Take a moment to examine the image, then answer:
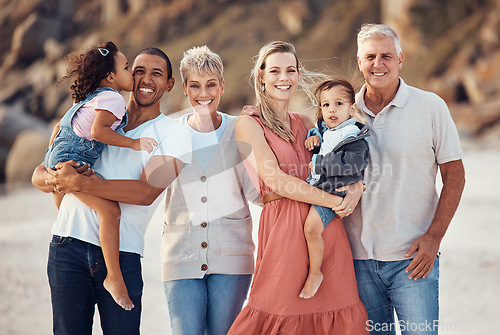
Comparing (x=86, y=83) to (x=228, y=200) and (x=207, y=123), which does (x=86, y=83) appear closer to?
(x=207, y=123)

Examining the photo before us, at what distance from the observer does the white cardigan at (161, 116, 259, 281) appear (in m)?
3.22

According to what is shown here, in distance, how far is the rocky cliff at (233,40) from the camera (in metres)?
22.1

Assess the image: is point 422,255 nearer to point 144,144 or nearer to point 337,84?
point 337,84

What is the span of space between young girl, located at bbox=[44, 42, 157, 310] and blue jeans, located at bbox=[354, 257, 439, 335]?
138 centimetres

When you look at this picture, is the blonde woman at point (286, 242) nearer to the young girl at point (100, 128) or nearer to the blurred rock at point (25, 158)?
the young girl at point (100, 128)

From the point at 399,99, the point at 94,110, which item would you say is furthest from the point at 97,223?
A: the point at 399,99

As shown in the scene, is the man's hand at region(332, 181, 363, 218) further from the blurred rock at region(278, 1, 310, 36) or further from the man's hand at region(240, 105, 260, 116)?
the blurred rock at region(278, 1, 310, 36)

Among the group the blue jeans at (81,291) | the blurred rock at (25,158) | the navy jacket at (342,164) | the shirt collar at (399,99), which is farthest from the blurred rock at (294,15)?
the blue jeans at (81,291)

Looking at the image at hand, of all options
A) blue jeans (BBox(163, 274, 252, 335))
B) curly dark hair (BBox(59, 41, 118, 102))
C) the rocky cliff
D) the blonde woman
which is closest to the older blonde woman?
blue jeans (BBox(163, 274, 252, 335))

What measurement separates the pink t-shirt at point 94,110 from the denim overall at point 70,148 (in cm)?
3

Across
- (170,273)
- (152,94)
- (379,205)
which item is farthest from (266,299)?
(152,94)

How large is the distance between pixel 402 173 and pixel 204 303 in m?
1.41

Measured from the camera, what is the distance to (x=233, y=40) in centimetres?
3725

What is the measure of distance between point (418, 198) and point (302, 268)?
32.7 inches
